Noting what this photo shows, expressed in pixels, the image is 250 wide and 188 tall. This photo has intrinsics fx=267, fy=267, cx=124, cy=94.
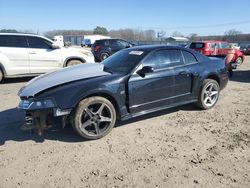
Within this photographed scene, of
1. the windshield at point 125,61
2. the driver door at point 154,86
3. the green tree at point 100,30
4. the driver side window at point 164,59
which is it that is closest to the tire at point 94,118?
the driver door at point 154,86

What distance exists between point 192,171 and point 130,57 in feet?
8.86

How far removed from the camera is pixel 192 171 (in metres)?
3.53

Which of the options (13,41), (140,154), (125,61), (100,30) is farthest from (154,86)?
(100,30)

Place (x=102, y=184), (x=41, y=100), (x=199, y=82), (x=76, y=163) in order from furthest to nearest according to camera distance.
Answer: (x=199, y=82) → (x=41, y=100) → (x=76, y=163) → (x=102, y=184)

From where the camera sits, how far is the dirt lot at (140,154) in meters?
3.37

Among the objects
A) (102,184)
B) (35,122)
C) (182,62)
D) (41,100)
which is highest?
(182,62)

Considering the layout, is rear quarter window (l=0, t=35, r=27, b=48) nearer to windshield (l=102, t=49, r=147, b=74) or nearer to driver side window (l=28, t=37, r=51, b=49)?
driver side window (l=28, t=37, r=51, b=49)

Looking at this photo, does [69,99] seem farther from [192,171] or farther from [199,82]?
[199,82]

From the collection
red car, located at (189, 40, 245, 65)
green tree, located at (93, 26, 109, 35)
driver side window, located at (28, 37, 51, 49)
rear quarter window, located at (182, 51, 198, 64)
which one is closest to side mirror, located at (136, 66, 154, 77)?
rear quarter window, located at (182, 51, 198, 64)

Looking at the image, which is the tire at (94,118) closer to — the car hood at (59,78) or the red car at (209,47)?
the car hood at (59,78)

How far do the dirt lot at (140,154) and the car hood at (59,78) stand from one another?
33.7 inches

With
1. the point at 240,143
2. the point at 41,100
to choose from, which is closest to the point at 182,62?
the point at 240,143

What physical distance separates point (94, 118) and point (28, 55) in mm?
6209

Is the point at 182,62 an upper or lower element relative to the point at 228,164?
upper
